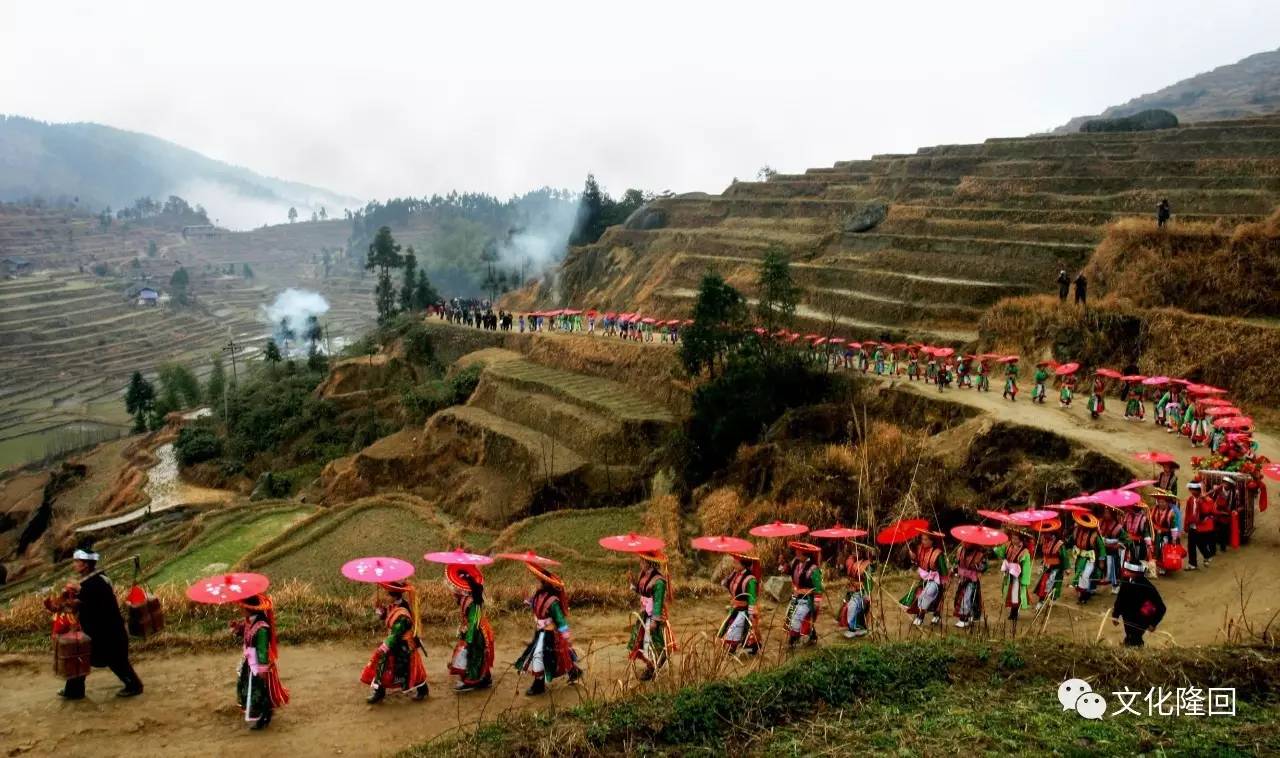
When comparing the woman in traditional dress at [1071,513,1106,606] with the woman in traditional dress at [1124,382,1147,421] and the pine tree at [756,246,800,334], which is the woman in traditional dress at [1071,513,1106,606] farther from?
the pine tree at [756,246,800,334]

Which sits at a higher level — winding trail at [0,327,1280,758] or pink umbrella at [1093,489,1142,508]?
pink umbrella at [1093,489,1142,508]

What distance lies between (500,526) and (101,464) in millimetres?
30811

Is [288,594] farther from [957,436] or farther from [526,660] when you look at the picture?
[957,436]

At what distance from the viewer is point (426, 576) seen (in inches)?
632

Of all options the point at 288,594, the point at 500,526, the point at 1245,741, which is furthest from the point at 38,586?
the point at 1245,741

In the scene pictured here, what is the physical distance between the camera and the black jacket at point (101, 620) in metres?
8.02

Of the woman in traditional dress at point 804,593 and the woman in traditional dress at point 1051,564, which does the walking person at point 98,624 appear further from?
the woman in traditional dress at point 1051,564

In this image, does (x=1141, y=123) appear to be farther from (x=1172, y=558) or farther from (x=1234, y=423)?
(x=1172, y=558)

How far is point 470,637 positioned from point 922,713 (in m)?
4.44

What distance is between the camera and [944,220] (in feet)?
104

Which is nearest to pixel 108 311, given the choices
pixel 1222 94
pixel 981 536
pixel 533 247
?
pixel 533 247

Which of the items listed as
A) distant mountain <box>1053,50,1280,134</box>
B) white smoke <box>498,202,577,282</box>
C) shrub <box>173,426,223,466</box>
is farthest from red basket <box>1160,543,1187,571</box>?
distant mountain <box>1053,50,1280,134</box>

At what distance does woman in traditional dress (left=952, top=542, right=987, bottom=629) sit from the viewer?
9.77 meters

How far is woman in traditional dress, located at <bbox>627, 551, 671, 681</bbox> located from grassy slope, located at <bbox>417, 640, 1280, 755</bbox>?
1744mm
